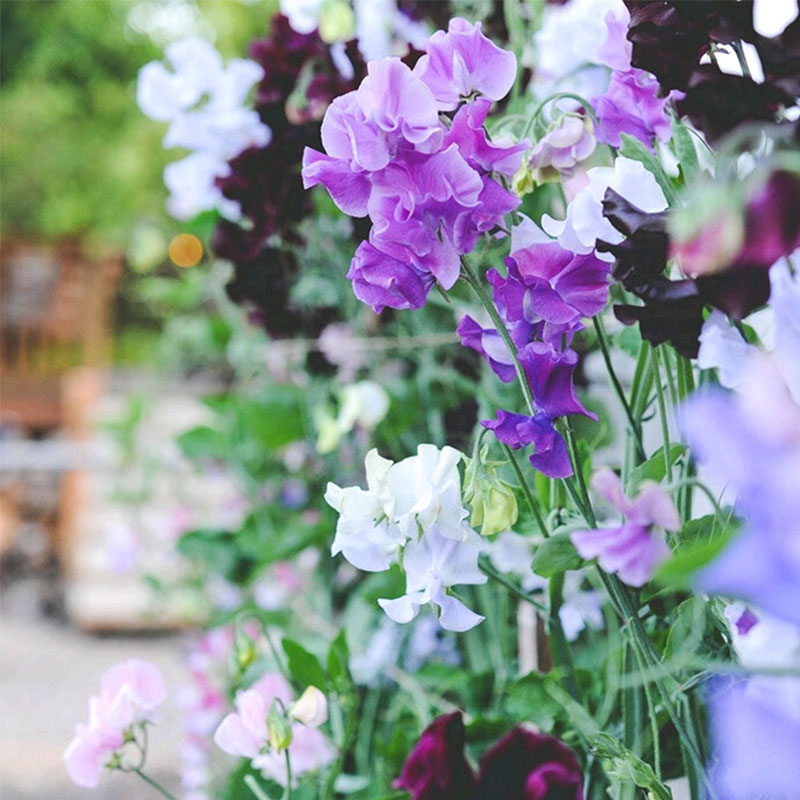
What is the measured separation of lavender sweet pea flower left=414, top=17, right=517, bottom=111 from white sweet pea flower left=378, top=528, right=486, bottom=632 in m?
0.17

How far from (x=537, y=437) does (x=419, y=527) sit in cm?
6

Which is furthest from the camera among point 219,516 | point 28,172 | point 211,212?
point 28,172

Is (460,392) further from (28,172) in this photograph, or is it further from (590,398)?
(28,172)

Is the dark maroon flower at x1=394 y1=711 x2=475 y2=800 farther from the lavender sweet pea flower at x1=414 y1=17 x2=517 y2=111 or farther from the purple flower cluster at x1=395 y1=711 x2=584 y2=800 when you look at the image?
the lavender sweet pea flower at x1=414 y1=17 x2=517 y2=111

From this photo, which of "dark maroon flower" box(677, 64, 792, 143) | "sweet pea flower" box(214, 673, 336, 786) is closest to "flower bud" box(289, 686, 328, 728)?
"sweet pea flower" box(214, 673, 336, 786)

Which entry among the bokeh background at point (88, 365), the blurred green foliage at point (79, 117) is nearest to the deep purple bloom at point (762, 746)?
the bokeh background at point (88, 365)

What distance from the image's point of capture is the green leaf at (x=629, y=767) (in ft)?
1.36

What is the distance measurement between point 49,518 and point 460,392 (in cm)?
445

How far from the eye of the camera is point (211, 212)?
1.10 meters

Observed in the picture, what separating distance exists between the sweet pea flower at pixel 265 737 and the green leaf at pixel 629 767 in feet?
0.58

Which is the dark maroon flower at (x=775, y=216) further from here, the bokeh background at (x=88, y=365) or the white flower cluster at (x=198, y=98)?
the bokeh background at (x=88, y=365)

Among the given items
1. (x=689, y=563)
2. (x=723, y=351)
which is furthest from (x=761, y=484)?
(x=723, y=351)

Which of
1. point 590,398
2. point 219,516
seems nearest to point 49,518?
point 219,516

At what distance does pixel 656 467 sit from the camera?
42 cm
